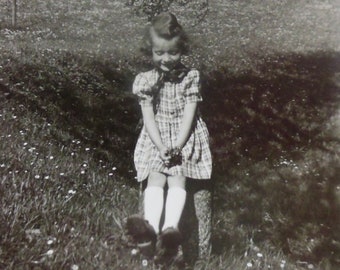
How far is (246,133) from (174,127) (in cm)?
344

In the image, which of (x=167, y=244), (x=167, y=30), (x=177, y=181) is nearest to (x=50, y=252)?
(x=167, y=244)

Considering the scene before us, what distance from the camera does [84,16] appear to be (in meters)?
11.0

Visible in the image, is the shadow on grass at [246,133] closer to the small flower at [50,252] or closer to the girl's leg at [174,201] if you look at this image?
the girl's leg at [174,201]

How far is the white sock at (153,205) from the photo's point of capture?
121 inches

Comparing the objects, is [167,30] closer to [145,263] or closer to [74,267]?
[145,263]

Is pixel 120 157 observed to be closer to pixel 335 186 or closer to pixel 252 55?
pixel 335 186

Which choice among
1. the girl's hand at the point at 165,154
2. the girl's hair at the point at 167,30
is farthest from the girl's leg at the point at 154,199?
the girl's hair at the point at 167,30

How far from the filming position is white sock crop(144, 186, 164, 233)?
121 inches

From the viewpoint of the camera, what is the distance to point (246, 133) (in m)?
6.71

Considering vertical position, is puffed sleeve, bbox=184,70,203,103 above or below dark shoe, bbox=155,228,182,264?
above

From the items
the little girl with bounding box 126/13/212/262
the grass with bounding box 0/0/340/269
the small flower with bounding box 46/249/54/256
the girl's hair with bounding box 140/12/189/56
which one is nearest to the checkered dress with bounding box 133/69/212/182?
the little girl with bounding box 126/13/212/262

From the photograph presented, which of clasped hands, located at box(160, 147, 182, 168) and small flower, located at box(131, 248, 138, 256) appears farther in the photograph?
clasped hands, located at box(160, 147, 182, 168)

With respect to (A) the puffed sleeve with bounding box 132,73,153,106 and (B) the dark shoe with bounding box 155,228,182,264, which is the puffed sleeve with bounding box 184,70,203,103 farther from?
(B) the dark shoe with bounding box 155,228,182,264

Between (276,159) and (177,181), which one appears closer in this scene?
(177,181)
